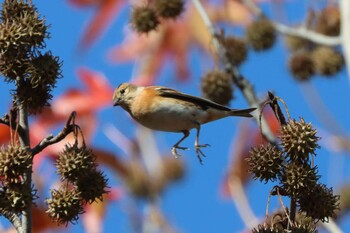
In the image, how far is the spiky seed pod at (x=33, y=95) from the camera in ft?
8.89

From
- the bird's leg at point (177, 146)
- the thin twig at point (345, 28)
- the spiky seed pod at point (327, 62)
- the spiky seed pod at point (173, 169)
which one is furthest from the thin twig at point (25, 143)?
the spiky seed pod at point (173, 169)

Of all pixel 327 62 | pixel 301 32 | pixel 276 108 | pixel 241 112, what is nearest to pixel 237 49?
pixel 301 32

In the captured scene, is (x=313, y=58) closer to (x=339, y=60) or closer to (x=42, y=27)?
(x=339, y=60)

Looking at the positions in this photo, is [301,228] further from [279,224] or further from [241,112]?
[241,112]

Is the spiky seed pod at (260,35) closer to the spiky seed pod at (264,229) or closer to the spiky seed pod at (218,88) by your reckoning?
the spiky seed pod at (218,88)

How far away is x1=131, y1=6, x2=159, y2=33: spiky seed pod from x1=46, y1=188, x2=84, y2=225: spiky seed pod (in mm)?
1846

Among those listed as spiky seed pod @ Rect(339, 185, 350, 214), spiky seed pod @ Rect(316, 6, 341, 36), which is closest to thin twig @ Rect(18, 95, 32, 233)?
spiky seed pod @ Rect(316, 6, 341, 36)

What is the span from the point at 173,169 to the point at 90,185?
3.94 meters

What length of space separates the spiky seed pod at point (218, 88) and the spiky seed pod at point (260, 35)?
2.29 feet

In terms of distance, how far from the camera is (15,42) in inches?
106

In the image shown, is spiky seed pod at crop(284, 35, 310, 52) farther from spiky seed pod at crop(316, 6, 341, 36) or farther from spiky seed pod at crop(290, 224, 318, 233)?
spiky seed pod at crop(290, 224, 318, 233)

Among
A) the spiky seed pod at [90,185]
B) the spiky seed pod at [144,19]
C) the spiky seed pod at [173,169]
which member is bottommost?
the spiky seed pod at [90,185]

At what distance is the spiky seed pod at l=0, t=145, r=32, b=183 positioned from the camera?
8.44 feet

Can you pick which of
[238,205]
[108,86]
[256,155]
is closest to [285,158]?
[256,155]
